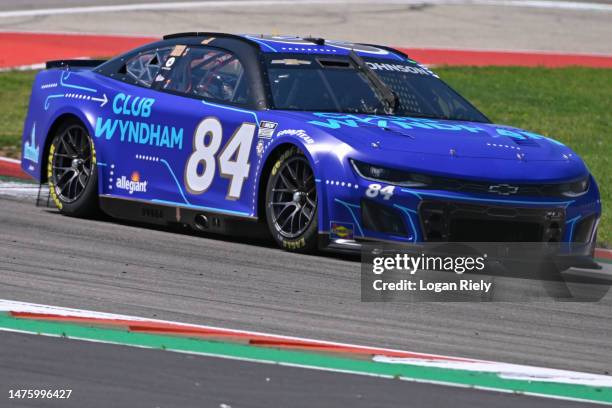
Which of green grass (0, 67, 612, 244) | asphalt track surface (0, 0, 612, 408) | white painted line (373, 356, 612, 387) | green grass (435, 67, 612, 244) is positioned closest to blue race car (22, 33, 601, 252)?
asphalt track surface (0, 0, 612, 408)

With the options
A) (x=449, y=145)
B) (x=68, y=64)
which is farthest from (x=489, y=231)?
(x=68, y=64)

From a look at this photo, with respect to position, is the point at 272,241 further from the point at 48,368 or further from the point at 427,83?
the point at 48,368

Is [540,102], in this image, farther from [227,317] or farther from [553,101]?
[227,317]

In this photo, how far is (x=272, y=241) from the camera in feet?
32.9

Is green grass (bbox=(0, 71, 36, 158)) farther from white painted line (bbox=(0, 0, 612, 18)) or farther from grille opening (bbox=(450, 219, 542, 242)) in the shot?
white painted line (bbox=(0, 0, 612, 18))

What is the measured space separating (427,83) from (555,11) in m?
23.6

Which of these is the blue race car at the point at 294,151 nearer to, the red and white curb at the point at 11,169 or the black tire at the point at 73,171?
the black tire at the point at 73,171

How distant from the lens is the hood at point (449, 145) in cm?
886

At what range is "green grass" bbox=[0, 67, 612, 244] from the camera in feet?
53.4

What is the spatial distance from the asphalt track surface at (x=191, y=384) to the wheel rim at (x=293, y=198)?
119 inches

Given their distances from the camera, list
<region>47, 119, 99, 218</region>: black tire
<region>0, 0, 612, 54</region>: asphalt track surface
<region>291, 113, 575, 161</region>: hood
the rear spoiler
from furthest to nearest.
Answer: <region>0, 0, 612, 54</region>: asphalt track surface
the rear spoiler
<region>47, 119, 99, 218</region>: black tire
<region>291, 113, 575, 161</region>: hood

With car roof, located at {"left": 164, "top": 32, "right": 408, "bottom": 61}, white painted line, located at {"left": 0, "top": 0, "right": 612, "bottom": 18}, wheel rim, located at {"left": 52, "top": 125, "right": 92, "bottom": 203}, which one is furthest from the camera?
white painted line, located at {"left": 0, "top": 0, "right": 612, "bottom": 18}

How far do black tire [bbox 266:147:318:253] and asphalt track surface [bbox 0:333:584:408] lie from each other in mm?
2977

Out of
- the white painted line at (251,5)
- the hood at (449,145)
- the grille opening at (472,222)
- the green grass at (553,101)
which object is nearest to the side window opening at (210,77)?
the hood at (449,145)
